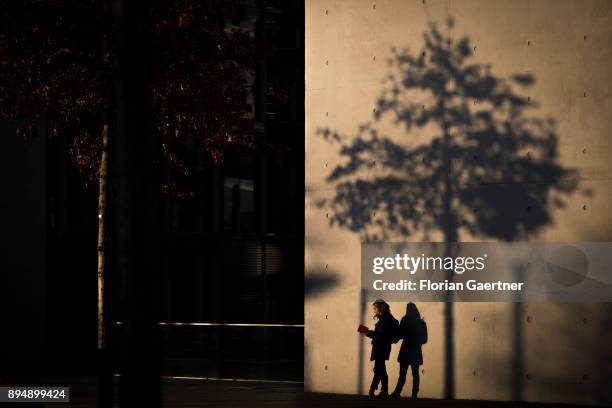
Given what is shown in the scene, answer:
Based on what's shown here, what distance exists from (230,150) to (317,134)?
4.97 feet

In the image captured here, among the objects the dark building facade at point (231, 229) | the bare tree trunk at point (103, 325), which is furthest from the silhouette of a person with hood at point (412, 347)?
the dark building facade at point (231, 229)

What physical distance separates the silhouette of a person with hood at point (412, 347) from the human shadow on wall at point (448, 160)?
0.43m

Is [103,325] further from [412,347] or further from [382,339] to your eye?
[412,347]

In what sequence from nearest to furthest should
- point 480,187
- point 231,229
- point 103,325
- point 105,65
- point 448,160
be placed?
point 103,325 < point 105,65 < point 480,187 < point 448,160 < point 231,229

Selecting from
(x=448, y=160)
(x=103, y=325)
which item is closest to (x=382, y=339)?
(x=448, y=160)

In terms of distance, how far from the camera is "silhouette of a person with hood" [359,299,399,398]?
17719 millimetres

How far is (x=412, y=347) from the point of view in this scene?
711 inches

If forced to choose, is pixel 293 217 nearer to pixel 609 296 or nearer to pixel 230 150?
pixel 230 150

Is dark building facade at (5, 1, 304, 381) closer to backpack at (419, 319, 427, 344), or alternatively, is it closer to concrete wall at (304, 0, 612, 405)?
concrete wall at (304, 0, 612, 405)

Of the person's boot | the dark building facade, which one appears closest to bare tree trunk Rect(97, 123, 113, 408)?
the person's boot

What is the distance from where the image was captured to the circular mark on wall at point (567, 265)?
16.7 meters

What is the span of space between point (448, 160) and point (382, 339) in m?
2.96

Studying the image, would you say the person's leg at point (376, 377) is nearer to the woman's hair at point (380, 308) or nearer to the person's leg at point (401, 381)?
the person's leg at point (401, 381)

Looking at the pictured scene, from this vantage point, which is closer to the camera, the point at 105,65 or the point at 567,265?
the point at 105,65
